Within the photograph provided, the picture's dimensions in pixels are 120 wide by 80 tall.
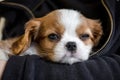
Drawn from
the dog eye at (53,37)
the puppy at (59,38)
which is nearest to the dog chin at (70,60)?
the puppy at (59,38)

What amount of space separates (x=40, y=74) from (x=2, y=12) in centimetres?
49

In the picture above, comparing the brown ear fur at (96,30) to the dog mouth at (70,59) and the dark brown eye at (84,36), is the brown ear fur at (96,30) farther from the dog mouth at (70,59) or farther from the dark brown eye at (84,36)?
the dog mouth at (70,59)

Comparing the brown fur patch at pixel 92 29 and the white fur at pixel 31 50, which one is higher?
the brown fur patch at pixel 92 29

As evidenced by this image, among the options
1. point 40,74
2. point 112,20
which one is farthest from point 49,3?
point 40,74

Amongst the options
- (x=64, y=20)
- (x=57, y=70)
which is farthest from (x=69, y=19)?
(x=57, y=70)

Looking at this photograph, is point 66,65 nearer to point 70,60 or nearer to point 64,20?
→ point 70,60

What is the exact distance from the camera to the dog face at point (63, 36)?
1080 mm

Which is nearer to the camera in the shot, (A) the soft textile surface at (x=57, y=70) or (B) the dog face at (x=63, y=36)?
(A) the soft textile surface at (x=57, y=70)

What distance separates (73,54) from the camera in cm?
107

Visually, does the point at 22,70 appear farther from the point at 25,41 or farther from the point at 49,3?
the point at 49,3

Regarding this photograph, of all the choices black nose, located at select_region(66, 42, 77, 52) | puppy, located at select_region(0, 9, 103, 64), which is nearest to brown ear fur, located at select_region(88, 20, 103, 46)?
puppy, located at select_region(0, 9, 103, 64)

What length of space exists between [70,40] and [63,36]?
0.12 feet

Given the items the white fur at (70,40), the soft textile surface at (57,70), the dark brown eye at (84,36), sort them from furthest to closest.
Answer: the dark brown eye at (84,36) → the white fur at (70,40) → the soft textile surface at (57,70)

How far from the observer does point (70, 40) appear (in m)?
1.12
